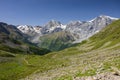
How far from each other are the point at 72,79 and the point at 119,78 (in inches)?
319

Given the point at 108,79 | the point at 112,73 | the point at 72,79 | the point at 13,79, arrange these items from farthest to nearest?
the point at 13,79
the point at 72,79
the point at 112,73
the point at 108,79

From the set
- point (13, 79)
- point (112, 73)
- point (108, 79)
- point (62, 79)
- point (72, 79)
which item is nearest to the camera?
point (108, 79)

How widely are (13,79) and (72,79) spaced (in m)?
54.3

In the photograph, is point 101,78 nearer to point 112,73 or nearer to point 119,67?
point 112,73

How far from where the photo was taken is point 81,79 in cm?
3334

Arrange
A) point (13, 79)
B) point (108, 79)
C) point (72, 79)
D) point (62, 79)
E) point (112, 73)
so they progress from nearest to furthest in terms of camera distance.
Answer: point (108, 79)
point (112, 73)
point (72, 79)
point (62, 79)
point (13, 79)

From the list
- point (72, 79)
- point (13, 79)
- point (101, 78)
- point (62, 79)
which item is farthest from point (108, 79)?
point (13, 79)

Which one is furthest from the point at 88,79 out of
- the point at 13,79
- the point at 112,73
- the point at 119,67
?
the point at 13,79

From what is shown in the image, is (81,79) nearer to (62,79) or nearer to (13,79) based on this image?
(62,79)

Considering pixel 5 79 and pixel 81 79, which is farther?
pixel 5 79

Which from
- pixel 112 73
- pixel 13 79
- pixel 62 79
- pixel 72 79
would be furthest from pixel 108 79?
pixel 13 79

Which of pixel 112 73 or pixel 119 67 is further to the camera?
pixel 119 67

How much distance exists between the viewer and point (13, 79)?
86.1m

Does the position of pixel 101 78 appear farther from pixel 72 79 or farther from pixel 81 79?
pixel 72 79
